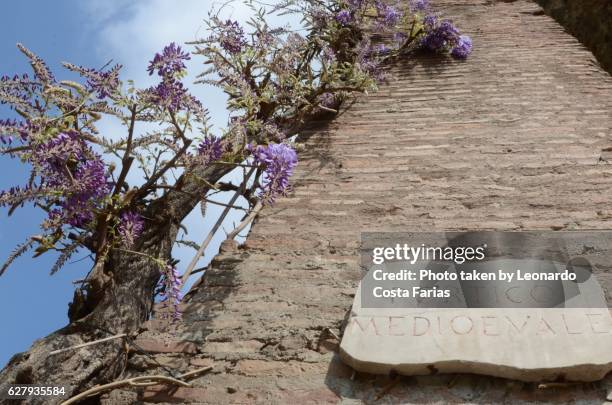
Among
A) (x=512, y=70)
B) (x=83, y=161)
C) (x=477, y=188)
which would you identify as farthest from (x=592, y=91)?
(x=83, y=161)

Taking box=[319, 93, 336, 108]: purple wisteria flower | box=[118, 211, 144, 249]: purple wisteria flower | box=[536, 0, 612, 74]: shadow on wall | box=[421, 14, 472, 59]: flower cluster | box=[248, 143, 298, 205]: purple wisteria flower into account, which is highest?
box=[536, 0, 612, 74]: shadow on wall

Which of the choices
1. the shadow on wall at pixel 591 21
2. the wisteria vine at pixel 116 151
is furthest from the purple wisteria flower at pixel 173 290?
the shadow on wall at pixel 591 21

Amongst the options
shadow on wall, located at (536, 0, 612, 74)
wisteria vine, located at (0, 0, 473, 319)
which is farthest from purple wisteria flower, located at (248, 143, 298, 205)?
shadow on wall, located at (536, 0, 612, 74)

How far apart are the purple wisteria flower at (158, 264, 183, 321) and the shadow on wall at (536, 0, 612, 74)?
6.33 meters

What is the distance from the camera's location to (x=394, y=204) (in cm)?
293

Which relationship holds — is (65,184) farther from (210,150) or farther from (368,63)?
(368,63)

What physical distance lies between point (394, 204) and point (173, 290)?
106cm

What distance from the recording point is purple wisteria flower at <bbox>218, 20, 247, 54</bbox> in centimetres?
358

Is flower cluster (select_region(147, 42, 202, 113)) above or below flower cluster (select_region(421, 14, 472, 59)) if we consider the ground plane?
below

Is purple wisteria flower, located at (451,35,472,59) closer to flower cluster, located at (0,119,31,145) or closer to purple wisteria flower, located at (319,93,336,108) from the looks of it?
purple wisteria flower, located at (319,93,336,108)

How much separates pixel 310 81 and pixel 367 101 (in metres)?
0.44

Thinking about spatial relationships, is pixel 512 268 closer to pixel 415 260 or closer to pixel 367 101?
pixel 415 260

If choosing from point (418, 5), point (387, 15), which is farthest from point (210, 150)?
point (418, 5)

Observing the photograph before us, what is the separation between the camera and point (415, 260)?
2.50 m
